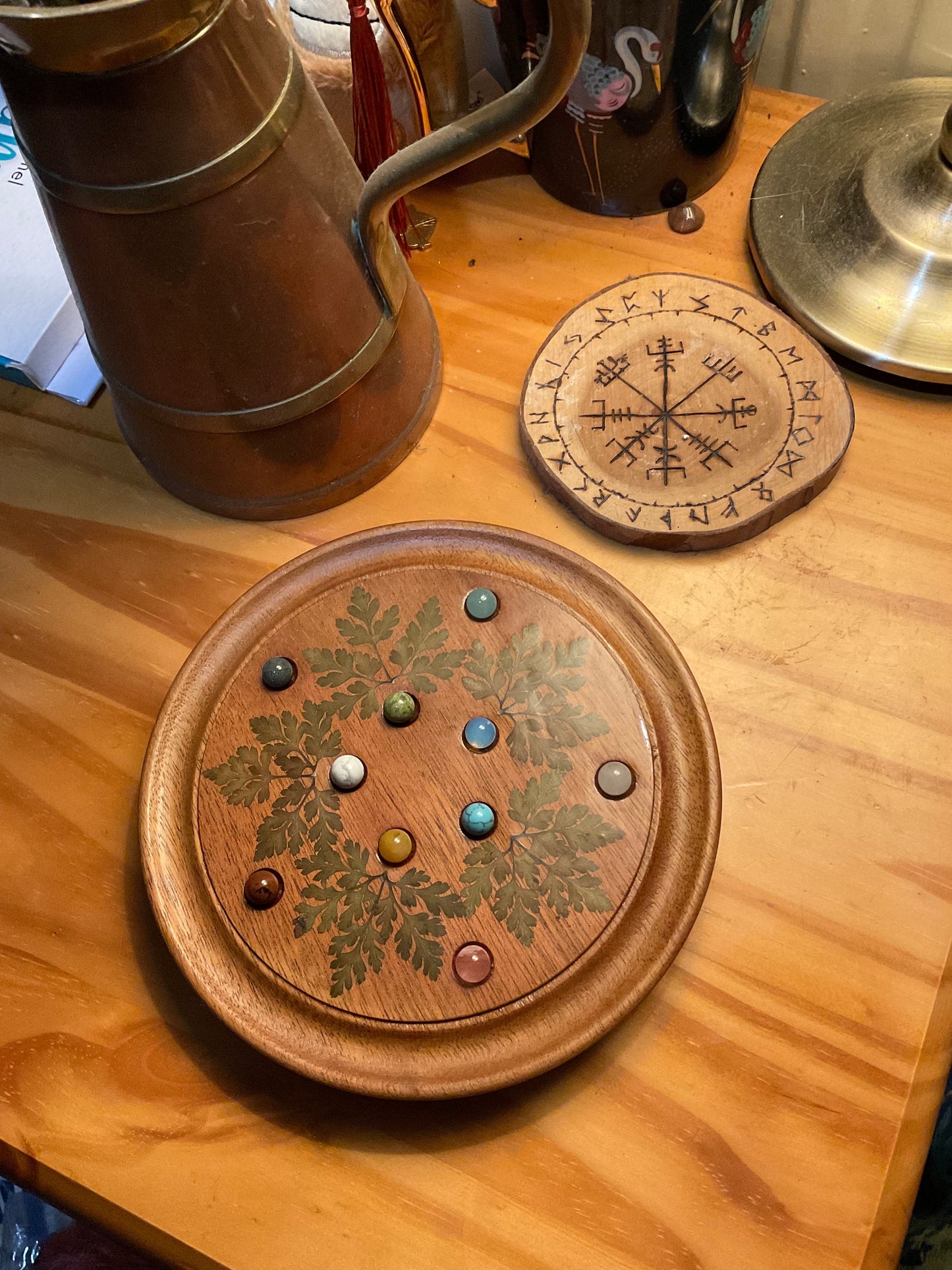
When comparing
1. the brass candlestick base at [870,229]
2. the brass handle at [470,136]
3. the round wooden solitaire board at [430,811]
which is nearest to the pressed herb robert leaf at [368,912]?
the round wooden solitaire board at [430,811]

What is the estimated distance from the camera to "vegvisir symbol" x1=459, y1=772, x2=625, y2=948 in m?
0.52

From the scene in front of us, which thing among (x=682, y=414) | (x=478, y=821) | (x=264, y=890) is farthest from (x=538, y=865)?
(x=682, y=414)

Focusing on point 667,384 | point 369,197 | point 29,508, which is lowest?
point 29,508

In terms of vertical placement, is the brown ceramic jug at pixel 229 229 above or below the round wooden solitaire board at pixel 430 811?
above

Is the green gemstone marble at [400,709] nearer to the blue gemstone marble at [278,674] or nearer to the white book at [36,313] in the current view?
the blue gemstone marble at [278,674]

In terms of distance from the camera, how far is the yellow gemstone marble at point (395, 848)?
53 centimetres

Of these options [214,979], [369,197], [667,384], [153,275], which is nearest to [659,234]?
[667,384]

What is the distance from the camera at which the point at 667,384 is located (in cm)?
64

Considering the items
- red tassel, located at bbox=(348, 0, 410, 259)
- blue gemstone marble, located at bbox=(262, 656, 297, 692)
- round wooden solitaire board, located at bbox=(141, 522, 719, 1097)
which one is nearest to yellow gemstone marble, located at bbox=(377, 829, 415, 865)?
round wooden solitaire board, located at bbox=(141, 522, 719, 1097)

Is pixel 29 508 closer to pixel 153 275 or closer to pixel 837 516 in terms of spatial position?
pixel 153 275

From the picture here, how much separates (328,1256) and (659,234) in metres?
0.67

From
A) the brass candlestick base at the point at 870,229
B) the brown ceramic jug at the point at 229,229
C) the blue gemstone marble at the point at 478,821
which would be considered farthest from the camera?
the brass candlestick base at the point at 870,229

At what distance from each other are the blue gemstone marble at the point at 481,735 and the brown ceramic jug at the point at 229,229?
192mm

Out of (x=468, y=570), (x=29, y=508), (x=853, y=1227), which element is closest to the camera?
(x=853, y=1227)
